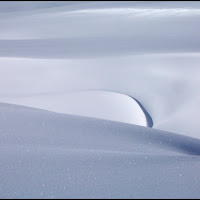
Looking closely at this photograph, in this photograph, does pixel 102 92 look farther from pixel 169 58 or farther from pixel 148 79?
pixel 169 58

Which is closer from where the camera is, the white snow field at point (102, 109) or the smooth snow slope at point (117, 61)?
the white snow field at point (102, 109)

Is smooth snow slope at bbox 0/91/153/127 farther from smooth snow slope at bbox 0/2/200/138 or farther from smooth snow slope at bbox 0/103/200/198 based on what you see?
smooth snow slope at bbox 0/103/200/198

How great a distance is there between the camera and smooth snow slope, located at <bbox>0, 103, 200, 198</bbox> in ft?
2.61

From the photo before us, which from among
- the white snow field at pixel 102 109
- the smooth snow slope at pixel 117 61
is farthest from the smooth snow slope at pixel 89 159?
the smooth snow slope at pixel 117 61

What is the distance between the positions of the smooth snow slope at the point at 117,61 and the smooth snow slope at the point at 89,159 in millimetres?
686

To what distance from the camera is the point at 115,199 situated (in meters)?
0.75

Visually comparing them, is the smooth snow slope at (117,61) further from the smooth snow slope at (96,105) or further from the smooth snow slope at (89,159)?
the smooth snow slope at (89,159)

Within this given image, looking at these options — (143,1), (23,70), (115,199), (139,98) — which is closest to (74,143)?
(115,199)

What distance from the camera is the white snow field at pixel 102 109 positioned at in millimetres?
844

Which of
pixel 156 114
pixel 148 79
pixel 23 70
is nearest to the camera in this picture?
pixel 156 114

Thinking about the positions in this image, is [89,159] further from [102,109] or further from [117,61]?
[117,61]

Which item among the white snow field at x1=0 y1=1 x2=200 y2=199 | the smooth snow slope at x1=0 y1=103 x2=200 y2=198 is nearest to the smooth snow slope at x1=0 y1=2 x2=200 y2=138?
the white snow field at x1=0 y1=1 x2=200 y2=199

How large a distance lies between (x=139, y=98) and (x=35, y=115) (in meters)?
1.19

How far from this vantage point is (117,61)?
3.29m
